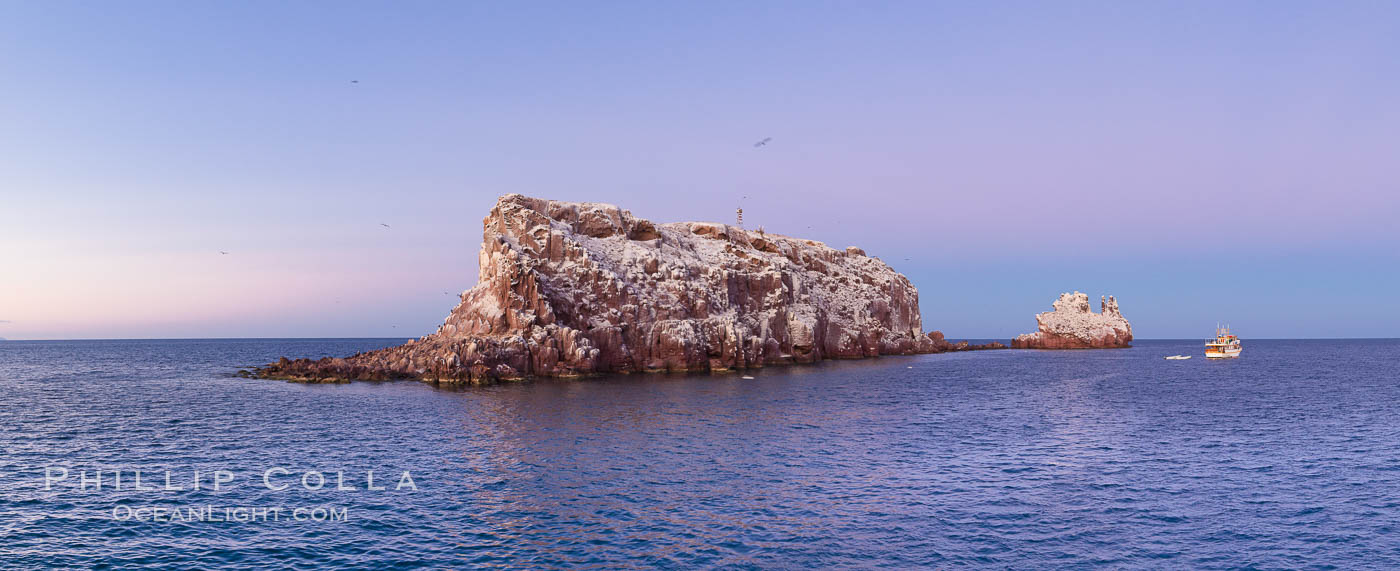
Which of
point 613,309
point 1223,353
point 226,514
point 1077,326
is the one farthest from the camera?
point 1077,326

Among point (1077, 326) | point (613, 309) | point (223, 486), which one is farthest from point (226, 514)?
point (1077, 326)

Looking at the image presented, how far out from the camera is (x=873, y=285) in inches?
5851

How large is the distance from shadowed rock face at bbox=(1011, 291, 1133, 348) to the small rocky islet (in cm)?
7806

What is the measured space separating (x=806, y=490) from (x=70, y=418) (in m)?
51.4

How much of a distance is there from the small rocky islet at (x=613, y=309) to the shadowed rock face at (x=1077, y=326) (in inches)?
3073

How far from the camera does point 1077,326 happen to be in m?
190

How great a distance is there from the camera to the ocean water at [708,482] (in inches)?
948

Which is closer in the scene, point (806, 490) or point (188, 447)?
point (806, 490)

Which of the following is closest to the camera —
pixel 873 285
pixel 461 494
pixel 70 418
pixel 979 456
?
pixel 461 494

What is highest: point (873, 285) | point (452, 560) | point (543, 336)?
point (873, 285)

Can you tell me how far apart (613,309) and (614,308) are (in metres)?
0.24

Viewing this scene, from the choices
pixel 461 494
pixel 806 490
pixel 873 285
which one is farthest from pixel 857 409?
pixel 873 285

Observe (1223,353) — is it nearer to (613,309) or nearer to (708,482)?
(613,309)

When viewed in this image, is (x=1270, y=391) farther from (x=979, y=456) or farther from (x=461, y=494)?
(x=461, y=494)
